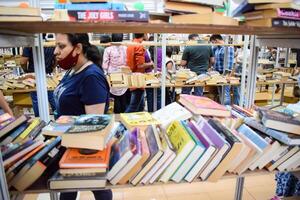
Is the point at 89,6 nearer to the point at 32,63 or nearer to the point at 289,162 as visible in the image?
the point at 289,162

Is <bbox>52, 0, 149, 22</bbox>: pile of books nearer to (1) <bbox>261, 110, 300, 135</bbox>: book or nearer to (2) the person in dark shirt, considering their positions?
(1) <bbox>261, 110, 300, 135</bbox>: book

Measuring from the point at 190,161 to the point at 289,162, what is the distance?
1.62 ft

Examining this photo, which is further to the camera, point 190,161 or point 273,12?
point 190,161

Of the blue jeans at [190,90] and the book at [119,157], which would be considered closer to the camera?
the book at [119,157]

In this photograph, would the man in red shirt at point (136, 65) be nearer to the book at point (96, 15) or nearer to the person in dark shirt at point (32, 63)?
the person in dark shirt at point (32, 63)

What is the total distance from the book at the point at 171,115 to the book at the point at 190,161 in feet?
0.84

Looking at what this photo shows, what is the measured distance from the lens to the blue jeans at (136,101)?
13.1 ft

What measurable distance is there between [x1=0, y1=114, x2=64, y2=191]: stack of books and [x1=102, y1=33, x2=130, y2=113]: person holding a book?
8.64 ft

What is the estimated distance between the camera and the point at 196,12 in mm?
906

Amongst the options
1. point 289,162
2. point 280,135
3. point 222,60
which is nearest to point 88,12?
point 280,135

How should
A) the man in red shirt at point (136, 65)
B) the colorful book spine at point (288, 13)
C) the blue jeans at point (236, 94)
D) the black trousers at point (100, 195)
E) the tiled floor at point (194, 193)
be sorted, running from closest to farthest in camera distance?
1. the colorful book spine at point (288, 13)
2. the black trousers at point (100, 195)
3. the tiled floor at point (194, 193)
4. the man in red shirt at point (136, 65)
5. the blue jeans at point (236, 94)

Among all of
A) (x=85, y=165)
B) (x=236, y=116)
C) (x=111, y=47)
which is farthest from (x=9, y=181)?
(x=111, y=47)

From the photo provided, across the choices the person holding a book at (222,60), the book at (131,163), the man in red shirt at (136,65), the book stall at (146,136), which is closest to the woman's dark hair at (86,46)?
the book stall at (146,136)

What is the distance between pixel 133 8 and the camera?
86cm
